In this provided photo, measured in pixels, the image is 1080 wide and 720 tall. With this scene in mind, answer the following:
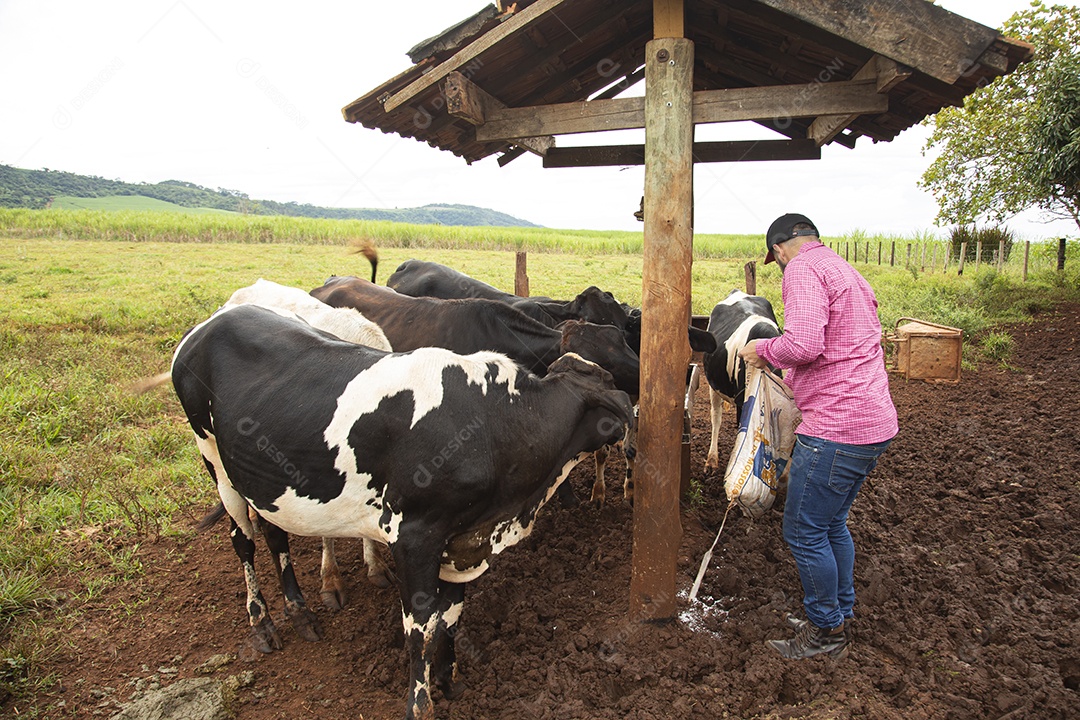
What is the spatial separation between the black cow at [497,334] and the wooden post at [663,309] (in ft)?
3.62

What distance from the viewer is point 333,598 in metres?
4.41

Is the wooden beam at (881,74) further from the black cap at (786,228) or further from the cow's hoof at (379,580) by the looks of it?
the cow's hoof at (379,580)

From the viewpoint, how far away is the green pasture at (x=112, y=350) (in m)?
4.76

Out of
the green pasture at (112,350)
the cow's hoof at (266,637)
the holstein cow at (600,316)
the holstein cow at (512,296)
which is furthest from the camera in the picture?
the holstein cow at (512,296)

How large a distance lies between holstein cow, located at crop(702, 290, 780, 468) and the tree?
29.3ft

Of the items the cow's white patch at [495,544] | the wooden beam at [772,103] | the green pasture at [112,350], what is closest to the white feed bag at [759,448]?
the cow's white patch at [495,544]

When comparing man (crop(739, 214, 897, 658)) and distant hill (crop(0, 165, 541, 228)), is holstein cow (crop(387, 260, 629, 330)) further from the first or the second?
distant hill (crop(0, 165, 541, 228))

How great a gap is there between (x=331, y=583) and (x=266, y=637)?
552 millimetres

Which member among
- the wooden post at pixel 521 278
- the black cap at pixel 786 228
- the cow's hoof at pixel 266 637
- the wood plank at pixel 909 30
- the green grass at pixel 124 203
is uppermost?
the green grass at pixel 124 203

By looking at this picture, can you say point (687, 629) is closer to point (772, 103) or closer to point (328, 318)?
point (772, 103)

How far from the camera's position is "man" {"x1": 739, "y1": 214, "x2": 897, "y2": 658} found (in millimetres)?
3160

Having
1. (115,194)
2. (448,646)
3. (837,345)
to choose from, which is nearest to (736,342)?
(837,345)

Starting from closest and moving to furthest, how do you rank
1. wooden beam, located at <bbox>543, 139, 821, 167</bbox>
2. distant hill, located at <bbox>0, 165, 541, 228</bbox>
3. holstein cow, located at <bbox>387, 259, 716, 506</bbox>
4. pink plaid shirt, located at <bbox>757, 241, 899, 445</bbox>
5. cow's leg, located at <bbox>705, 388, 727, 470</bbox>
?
pink plaid shirt, located at <bbox>757, 241, 899, 445</bbox> < wooden beam, located at <bbox>543, 139, 821, 167</bbox> < holstein cow, located at <bbox>387, 259, 716, 506</bbox> < cow's leg, located at <bbox>705, 388, 727, 470</bbox> < distant hill, located at <bbox>0, 165, 541, 228</bbox>

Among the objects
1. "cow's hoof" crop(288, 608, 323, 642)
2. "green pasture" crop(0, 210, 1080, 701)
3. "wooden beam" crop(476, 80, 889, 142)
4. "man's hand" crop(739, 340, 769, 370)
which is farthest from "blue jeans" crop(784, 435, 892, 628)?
"green pasture" crop(0, 210, 1080, 701)
